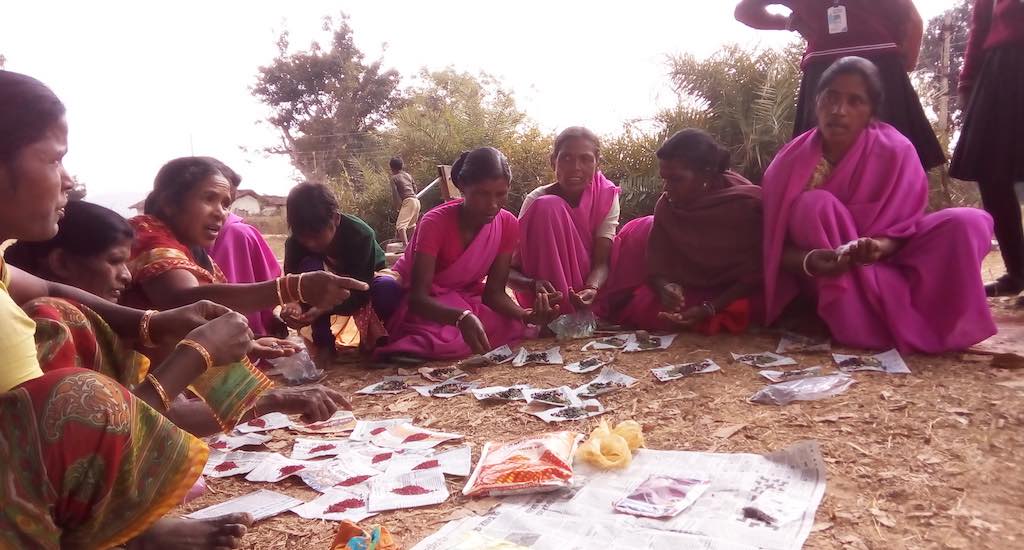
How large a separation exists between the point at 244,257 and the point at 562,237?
1670 millimetres

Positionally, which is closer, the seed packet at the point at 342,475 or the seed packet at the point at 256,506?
the seed packet at the point at 256,506

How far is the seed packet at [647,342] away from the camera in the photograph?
313 cm

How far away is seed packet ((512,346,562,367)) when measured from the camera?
305 centimetres

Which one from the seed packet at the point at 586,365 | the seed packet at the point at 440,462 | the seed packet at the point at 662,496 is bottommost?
the seed packet at the point at 586,365

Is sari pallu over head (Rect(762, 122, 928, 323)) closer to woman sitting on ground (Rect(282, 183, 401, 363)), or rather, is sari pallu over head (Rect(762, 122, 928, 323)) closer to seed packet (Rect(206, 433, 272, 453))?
woman sitting on ground (Rect(282, 183, 401, 363))

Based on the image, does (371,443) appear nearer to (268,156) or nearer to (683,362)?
(683,362)

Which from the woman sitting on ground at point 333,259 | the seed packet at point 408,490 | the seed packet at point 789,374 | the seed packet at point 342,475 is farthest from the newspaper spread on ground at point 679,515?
the woman sitting on ground at point 333,259

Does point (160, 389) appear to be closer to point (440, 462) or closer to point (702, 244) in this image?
point (440, 462)

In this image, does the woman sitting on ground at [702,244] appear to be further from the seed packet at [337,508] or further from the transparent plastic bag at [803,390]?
the seed packet at [337,508]

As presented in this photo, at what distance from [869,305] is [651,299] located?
1.06 m

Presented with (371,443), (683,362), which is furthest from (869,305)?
(371,443)

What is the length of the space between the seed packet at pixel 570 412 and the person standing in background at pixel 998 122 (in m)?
2.57

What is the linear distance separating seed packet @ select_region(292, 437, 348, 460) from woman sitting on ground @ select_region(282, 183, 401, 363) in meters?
0.90

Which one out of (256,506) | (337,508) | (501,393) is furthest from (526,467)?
(501,393)
